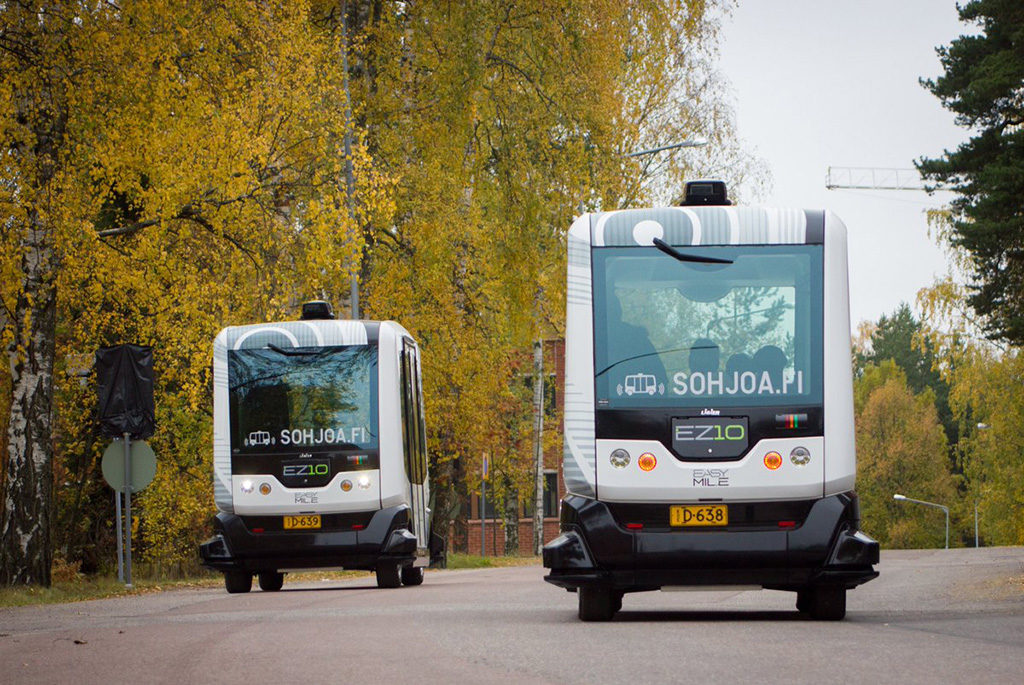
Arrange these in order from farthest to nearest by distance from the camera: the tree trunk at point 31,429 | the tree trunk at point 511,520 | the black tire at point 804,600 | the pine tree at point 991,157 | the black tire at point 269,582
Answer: the tree trunk at point 511,520
the pine tree at point 991,157
the tree trunk at point 31,429
the black tire at point 269,582
the black tire at point 804,600

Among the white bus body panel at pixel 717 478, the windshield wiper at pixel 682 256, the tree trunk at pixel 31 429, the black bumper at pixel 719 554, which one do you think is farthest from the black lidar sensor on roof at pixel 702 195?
the tree trunk at pixel 31 429

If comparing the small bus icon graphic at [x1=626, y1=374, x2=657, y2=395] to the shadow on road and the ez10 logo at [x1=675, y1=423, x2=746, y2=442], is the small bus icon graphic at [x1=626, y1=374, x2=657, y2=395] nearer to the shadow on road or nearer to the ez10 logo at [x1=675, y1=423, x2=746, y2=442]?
the ez10 logo at [x1=675, y1=423, x2=746, y2=442]

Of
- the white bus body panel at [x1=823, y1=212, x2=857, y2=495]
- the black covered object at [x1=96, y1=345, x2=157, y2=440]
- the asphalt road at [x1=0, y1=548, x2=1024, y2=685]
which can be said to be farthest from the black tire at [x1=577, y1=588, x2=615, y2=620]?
the black covered object at [x1=96, y1=345, x2=157, y2=440]

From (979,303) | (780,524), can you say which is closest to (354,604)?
(780,524)

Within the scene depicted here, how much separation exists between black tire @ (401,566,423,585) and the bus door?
36 centimetres

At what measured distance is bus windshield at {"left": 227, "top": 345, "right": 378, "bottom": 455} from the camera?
21109 mm

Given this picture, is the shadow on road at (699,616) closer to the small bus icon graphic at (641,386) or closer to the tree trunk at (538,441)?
the small bus icon graphic at (641,386)

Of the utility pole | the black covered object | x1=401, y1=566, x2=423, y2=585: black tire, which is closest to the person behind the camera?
x1=401, y1=566, x2=423, y2=585: black tire

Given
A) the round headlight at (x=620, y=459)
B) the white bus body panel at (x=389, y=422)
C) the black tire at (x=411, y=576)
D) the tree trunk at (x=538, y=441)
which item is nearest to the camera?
the round headlight at (x=620, y=459)

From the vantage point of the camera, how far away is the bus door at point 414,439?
22047 millimetres

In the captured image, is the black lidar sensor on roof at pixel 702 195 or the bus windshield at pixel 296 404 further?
the bus windshield at pixel 296 404

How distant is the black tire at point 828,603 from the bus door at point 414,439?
923 cm

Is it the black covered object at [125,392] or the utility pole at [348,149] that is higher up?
the utility pole at [348,149]

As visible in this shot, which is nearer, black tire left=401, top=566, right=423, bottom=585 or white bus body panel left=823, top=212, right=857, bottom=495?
white bus body panel left=823, top=212, right=857, bottom=495
